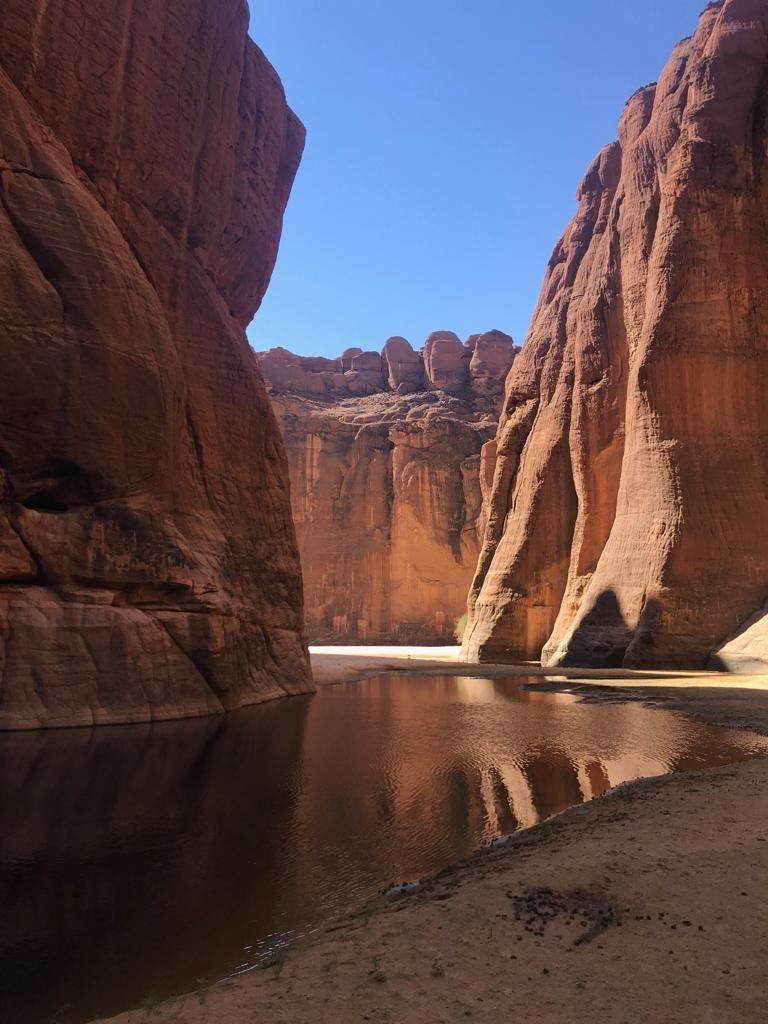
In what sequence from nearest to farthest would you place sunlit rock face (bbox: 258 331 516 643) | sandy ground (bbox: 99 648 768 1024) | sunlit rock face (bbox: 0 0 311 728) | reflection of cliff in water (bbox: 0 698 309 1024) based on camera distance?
sandy ground (bbox: 99 648 768 1024) → reflection of cliff in water (bbox: 0 698 309 1024) → sunlit rock face (bbox: 0 0 311 728) → sunlit rock face (bbox: 258 331 516 643)

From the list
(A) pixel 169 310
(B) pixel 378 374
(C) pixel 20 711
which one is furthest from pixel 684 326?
(B) pixel 378 374

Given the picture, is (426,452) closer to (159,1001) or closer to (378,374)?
(378,374)

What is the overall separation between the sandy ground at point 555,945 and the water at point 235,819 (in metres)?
0.60

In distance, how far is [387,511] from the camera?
2547 inches

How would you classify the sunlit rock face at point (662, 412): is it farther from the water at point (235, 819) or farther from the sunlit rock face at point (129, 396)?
the sunlit rock face at point (129, 396)

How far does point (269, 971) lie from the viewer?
4.00 m

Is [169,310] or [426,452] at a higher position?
[426,452]

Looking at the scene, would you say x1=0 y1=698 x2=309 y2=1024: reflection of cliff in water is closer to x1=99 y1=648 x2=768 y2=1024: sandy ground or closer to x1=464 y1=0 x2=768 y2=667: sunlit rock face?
x1=99 y1=648 x2=768 y2=1024: sandy ground

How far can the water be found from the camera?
451 centimetres

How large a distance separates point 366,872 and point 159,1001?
251cm

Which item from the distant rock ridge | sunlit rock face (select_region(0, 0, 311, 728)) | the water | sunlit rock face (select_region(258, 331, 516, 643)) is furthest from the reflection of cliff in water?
the distant rock ridge

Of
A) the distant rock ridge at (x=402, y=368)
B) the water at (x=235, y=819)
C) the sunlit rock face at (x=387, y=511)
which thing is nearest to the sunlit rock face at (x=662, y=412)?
the water at (x=235, y=819)

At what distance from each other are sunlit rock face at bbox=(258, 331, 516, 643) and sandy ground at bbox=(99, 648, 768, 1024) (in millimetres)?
56351

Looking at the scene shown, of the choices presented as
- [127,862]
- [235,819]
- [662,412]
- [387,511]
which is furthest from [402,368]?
[127,862]
